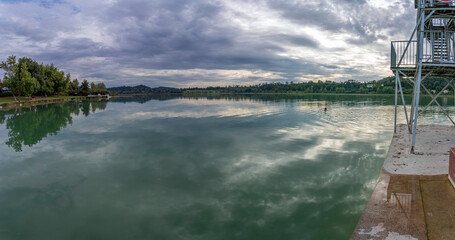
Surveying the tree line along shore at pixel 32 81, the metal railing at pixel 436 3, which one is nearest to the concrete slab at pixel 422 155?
the metal railing at pixel 436 3

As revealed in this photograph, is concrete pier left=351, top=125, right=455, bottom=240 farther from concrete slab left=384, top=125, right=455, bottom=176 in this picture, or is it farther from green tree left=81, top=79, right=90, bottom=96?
green tree left=81, top=79, right=90, bottom=96

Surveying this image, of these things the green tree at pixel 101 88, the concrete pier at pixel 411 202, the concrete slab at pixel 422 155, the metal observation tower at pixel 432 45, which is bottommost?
the concrete pier at pixel 411 202

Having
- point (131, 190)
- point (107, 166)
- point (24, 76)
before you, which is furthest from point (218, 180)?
point (24, 76)

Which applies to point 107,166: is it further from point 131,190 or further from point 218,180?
point 218,180

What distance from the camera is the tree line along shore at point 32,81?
60.8 m

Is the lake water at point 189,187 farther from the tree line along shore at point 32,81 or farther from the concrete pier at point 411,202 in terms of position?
the tree line along shore at point 32,81

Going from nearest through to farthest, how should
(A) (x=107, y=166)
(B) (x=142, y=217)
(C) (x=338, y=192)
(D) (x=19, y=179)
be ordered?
1. (B) (x=142, y=217)
2. (C) (x=338, y=192)
3. (D) (x=19, y=179)
4. (A) (x=107, y=166)

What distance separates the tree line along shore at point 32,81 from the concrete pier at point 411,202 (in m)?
75.8

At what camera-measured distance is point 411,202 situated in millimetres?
7066

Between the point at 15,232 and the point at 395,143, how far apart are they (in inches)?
721

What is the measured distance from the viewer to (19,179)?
10977 millimetres

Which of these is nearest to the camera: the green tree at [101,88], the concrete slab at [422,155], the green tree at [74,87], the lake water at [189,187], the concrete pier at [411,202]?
the concrete pier at [411,202]

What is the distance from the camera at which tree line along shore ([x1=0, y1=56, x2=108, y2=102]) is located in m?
60.8

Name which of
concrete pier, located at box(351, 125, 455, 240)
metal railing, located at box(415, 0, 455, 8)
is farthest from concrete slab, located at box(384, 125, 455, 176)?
metal railing, located at box(415, 0, 455, 8)
